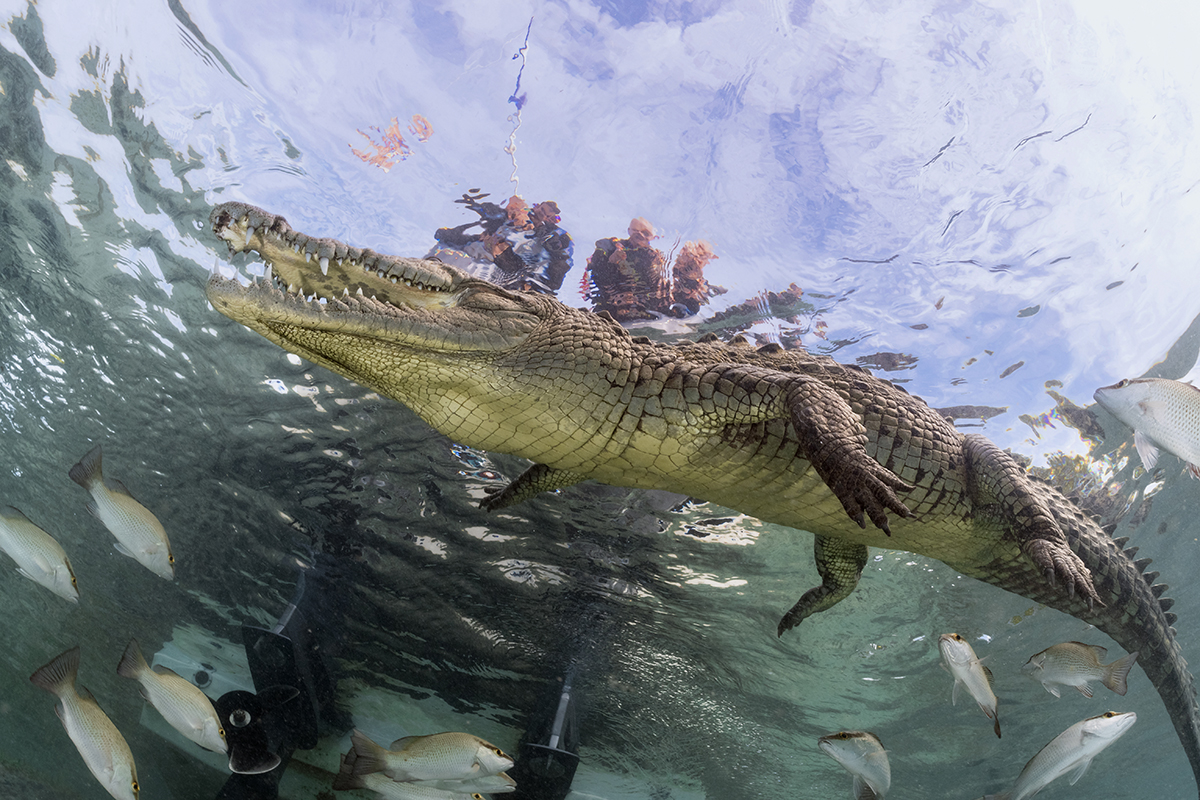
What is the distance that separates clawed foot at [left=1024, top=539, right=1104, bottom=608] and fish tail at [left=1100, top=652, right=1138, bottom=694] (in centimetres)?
177

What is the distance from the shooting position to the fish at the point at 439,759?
4.35 metres

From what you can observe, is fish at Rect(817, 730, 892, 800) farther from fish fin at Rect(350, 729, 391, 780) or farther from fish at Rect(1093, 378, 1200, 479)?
Answer: fish fin at Rect(350, 729, 391, 780)

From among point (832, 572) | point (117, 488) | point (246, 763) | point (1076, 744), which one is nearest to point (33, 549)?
point (117, 488)

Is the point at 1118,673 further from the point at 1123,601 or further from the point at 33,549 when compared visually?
the point at 33,549

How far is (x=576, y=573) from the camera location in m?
9.07

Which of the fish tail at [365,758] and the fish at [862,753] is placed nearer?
the fish at [862,753]

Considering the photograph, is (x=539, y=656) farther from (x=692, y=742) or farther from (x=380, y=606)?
(x=692, y=742)

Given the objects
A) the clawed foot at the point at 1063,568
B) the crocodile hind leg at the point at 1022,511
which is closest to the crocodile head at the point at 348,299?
the crocodile hind leg at the point at 1022,511

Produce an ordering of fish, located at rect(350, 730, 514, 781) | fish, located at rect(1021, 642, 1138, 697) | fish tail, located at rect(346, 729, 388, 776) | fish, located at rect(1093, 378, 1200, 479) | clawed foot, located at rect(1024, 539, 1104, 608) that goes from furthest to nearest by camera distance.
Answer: fish tail, located at rect(346, 729, 388, 776)
fish, located at rect(350, 730, 514, 781)
fish, located at rect(1021, 642, 1138, 697)
fish, located at rect(1093, 378, 1200, 479)
clawed foot, located at rect(1024, 539, 1104, 608)

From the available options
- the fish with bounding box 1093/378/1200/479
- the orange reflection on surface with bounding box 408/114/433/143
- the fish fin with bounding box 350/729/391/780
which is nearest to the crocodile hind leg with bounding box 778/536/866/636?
the fish with bounding box 1093/378/1200/479

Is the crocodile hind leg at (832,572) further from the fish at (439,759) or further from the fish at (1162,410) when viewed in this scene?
the fish at (439,759)

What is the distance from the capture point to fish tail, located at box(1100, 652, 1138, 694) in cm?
404

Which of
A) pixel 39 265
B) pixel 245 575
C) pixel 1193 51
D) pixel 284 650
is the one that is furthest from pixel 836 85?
pixel 245 575

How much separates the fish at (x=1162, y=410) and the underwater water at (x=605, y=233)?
1.34 m
